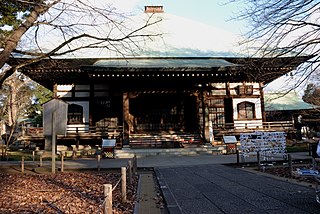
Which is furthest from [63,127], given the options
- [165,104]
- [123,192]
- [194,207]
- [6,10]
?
[165,104]

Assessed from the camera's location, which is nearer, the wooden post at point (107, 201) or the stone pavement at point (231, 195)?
the wooden post at point (107, 201)

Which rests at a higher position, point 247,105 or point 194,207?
point 247,105

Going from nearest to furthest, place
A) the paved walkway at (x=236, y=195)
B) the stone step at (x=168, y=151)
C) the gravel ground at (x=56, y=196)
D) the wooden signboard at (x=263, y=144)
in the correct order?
1. the paved walkway at (x=236, y=195)
2. the gravel ground at (x=56, y=196)
3. the wooden signboard at (x=263, y=144)
4. the stone step at (x=168, y=151)

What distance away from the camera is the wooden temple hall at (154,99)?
16016mm

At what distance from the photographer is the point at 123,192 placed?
514 centimetres

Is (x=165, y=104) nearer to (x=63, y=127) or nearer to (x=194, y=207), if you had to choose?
(x=63, y=127)

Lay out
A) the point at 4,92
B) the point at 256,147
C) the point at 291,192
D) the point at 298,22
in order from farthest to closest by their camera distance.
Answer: the point at 4,92 → the point at 256,147 → the point at 298,22 → the point at 291,192

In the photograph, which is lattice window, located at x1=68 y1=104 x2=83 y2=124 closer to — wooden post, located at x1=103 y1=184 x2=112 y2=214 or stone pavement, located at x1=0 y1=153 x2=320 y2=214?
stone pavement, located at x1=0 y1=153 x2=320 y2=214

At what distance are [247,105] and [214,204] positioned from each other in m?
16.2

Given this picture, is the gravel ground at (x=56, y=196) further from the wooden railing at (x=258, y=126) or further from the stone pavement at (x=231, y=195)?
the wooden railing at (x=258, y=126)

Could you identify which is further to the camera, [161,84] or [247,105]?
[247,105]

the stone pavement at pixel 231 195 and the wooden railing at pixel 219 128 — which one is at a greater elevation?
the wooden railing at pixel 219 128

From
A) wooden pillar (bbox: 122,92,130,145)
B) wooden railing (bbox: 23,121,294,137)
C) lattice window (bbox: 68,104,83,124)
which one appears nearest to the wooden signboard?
wooden railing (bbox: 23,121,294,137)

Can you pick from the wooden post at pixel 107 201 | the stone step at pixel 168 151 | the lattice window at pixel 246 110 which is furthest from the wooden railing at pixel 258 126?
the wooden post at pixel 107 201
